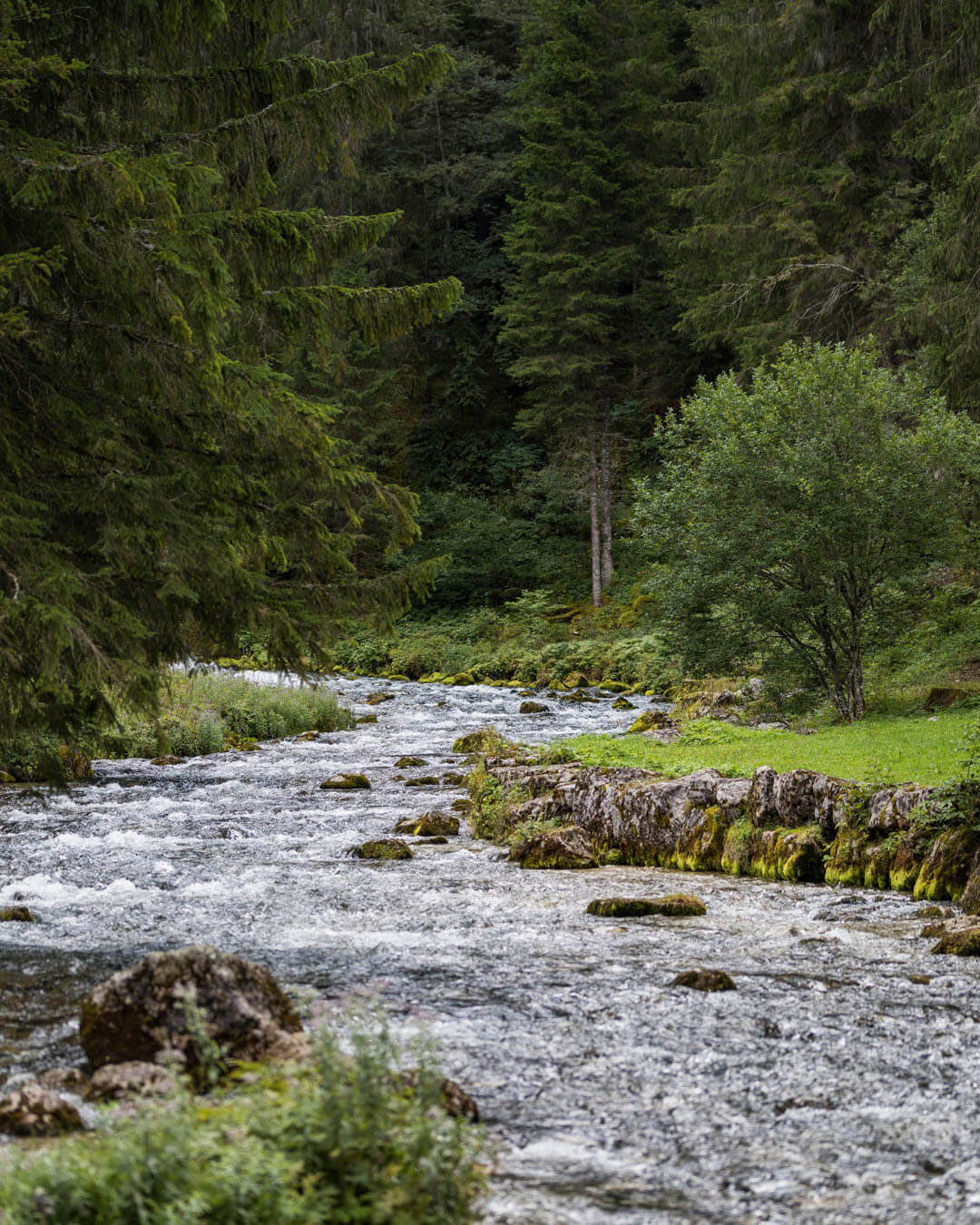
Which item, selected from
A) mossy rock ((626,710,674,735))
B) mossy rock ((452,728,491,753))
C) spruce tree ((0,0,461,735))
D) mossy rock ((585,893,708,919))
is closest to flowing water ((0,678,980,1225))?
mossy rock ((585,893,708,919))

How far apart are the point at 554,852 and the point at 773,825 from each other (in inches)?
85.4

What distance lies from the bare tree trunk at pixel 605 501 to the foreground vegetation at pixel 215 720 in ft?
46.7

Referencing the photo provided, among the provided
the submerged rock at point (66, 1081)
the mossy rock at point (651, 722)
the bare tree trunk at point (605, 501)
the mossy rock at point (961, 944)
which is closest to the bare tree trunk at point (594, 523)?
the bare tree trunk at point (605, 501)

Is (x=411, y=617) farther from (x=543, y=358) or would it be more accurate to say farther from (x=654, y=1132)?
(x=654, y=1132)

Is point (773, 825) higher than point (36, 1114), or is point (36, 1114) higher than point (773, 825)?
point (36, 1114)

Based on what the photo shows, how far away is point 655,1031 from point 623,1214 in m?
1.91

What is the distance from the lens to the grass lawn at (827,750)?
11398 mm

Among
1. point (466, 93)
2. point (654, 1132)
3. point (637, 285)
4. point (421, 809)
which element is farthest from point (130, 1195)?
point (466, 93)

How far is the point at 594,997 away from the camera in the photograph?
20.4ft

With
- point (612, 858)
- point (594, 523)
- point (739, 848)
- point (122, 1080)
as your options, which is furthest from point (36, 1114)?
point (594, 523)

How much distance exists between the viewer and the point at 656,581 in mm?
18312

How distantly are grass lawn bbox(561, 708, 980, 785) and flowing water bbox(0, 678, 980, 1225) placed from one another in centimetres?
232

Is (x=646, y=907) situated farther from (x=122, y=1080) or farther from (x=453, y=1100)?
(x=122, y=1080)

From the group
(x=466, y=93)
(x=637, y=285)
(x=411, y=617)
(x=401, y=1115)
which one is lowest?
(x=411, y=617)
